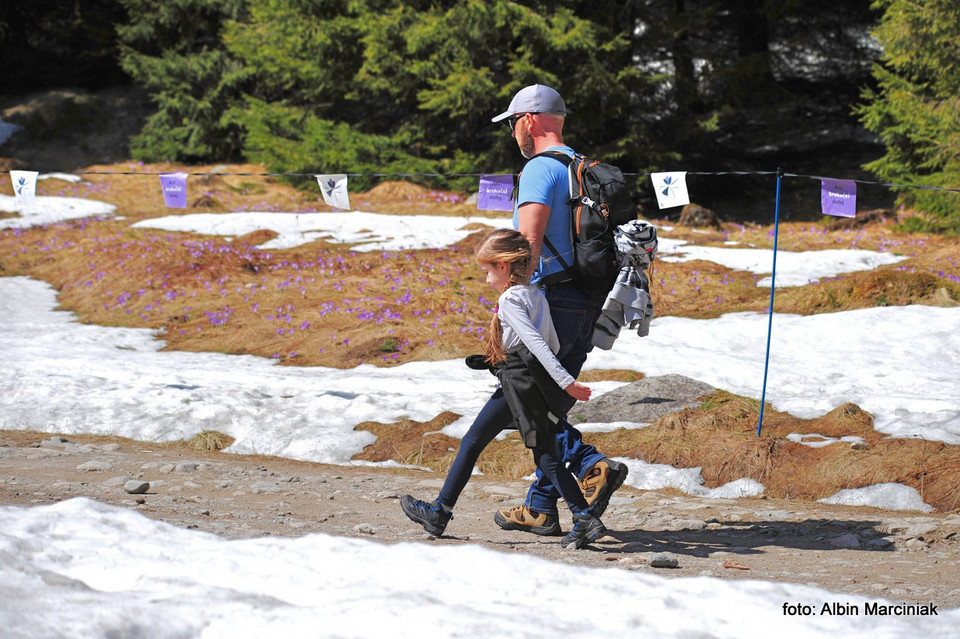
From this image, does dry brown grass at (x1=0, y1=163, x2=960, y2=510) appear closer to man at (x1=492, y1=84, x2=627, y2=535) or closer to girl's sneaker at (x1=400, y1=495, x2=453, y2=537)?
man at (x1=492, y1=84, x2=627, y2=535)

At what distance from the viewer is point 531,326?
4090mm

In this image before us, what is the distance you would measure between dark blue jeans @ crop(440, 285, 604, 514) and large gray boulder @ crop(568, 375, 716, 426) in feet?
8.34

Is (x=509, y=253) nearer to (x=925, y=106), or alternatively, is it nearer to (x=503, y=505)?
(x=503, y=505)

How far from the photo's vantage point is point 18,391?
25.9ft

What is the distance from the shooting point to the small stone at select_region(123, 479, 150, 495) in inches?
205

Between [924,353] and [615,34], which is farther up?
[615,34]

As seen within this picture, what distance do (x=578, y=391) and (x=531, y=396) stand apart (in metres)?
0.29

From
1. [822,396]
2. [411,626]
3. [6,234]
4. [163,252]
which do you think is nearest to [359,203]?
[163,252]

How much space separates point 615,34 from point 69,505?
726 inches

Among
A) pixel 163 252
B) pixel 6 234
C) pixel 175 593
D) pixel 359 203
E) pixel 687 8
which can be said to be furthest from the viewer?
pixel 687 8

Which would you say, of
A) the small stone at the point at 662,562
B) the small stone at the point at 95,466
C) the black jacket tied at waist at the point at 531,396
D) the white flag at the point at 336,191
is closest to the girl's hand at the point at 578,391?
the black jacket tied at waist at the point at 531,396

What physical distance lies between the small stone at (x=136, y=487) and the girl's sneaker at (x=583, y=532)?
2.48 m

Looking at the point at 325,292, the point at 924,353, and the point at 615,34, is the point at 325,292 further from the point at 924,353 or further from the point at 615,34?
the point at 615,34

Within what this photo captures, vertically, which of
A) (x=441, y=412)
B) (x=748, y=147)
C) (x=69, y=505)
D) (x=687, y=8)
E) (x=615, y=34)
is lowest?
(x=441, y=412)
